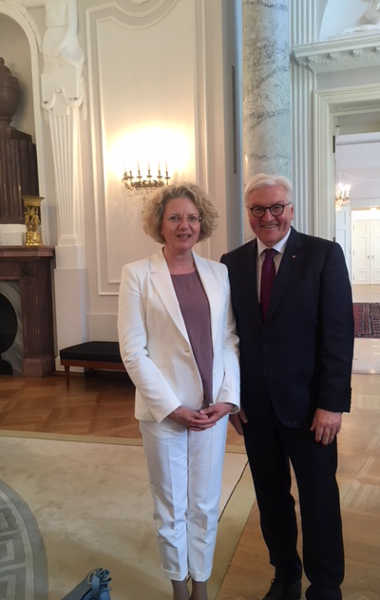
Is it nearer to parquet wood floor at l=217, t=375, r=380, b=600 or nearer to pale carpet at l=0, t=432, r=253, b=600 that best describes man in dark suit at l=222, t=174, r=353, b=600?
parquet wood floor at l=217, t=375, r=380, b=600

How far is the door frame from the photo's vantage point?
586cm

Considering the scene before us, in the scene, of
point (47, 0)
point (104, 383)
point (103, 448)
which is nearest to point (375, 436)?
point (103, 448)

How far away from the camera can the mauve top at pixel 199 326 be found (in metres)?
1.78

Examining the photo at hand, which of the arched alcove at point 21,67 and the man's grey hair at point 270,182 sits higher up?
the arched alcove at point 21,67

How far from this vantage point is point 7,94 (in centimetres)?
611

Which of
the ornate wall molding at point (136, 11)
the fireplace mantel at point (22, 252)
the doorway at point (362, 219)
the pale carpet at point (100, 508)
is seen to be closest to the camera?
the pale carpet at point (100, 508)

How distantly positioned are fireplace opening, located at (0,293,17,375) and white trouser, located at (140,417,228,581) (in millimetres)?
4819

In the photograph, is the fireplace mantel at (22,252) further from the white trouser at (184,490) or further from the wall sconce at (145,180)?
the white trouser at (184,490)

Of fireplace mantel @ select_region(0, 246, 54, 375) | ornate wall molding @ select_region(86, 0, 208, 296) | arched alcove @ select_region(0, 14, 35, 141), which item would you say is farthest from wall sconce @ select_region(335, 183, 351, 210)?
fireplace mantel @ select_region(0, 246, 54, 375)

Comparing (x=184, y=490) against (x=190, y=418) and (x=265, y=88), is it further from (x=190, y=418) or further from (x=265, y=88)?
(x=265, y=88)

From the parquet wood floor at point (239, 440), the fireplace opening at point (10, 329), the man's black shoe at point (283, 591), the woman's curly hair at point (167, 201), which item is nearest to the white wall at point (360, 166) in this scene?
the parquet wood floor at point (239, 440)

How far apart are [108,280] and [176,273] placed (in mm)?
4109

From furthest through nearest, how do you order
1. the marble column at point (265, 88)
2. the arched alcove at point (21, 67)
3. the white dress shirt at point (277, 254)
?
the arched alcove at point (21, 67) → the marble column at point (265, 88) → the white dress shirt at point (277, 254)

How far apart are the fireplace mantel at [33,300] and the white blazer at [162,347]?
4.34 m
